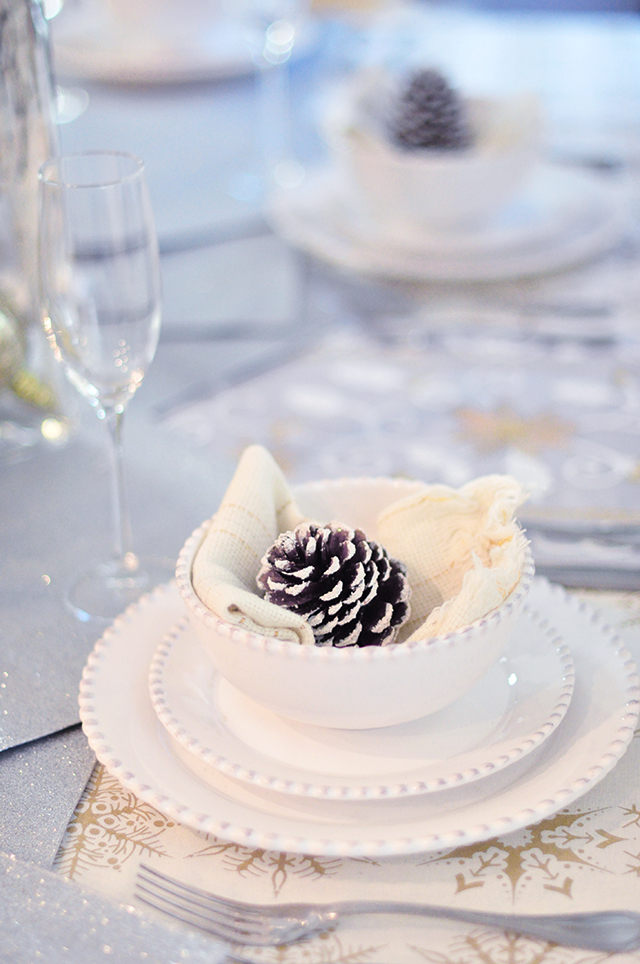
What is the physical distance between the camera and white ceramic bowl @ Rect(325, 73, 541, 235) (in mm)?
951

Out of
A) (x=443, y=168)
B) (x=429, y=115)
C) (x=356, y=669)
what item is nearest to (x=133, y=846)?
(x=356, y=669)

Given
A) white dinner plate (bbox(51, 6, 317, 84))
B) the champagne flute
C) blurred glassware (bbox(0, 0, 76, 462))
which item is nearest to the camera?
the champagne flute

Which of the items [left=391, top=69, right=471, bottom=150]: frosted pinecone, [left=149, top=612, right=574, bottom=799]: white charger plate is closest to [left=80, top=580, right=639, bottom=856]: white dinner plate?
[left=149, top=612, right=574, bottom=799]: white charger plate

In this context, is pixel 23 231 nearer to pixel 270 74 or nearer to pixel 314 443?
pixel 314 443

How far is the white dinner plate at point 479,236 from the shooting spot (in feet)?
3.26

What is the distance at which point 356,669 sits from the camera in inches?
14.7

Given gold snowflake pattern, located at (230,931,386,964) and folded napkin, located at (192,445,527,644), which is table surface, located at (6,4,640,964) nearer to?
gold snowflake pattern, located at (230,931,386,964)

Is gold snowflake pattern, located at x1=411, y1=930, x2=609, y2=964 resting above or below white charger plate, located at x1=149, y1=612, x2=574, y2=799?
below

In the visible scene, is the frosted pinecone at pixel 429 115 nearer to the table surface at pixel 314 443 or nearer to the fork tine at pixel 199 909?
the table surface at pixel 314 443

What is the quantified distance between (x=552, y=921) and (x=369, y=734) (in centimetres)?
10

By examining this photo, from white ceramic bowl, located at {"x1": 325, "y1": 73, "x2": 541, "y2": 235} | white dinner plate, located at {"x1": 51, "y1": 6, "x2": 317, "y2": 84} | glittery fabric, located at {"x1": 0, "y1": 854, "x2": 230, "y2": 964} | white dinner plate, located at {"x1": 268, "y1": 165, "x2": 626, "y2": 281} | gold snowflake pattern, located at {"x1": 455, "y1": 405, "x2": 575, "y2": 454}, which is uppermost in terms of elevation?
white dinner plate, located at {"x1": 51, "y1": 6, "x2": 317, "y2": 84}

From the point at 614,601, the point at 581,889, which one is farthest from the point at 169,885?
the point at 614,601

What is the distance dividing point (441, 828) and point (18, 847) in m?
0.18

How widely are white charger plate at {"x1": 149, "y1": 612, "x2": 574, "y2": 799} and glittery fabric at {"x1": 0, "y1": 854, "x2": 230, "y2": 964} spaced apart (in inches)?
2.5
